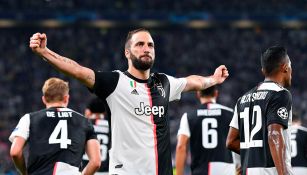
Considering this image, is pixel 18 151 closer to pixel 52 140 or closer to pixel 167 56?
pixel 52 140

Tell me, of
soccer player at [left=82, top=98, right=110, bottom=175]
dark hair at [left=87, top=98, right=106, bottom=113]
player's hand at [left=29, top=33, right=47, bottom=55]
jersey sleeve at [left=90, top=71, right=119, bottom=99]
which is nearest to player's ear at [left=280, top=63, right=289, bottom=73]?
jersey sleeve at [left=90, top=71, right=119, bottom=99]

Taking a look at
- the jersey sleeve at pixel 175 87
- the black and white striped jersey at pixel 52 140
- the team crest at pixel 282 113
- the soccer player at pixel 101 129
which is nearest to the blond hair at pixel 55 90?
the black and white striped jersey at pixel 52 140

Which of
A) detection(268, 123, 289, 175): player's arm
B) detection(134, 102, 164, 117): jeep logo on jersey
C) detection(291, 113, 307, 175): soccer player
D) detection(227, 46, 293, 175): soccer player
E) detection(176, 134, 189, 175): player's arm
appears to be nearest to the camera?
detection(268, 123, 289, 175): player's arm

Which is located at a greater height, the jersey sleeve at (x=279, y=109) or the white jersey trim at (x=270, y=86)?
the white jersey trim at (x=270, y=86)

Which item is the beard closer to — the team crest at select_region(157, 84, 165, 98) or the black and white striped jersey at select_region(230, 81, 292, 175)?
the team crest at select_region(157, 84, 165, 98)

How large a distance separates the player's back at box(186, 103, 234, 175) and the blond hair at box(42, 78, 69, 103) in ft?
7.28

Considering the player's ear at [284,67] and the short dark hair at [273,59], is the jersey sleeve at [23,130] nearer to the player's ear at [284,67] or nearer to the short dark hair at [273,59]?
the short dark hair at [273,59]

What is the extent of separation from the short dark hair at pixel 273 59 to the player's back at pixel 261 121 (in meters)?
0.11

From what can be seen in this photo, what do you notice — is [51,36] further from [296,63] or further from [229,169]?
[229,169]

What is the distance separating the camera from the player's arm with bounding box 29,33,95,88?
4.84 metres

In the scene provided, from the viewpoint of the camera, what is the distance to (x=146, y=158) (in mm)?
5359

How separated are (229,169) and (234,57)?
1067 inches

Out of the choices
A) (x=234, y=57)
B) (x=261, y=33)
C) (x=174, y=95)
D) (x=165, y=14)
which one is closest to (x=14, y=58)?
(x=165, y=14)

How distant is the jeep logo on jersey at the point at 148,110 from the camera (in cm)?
545
